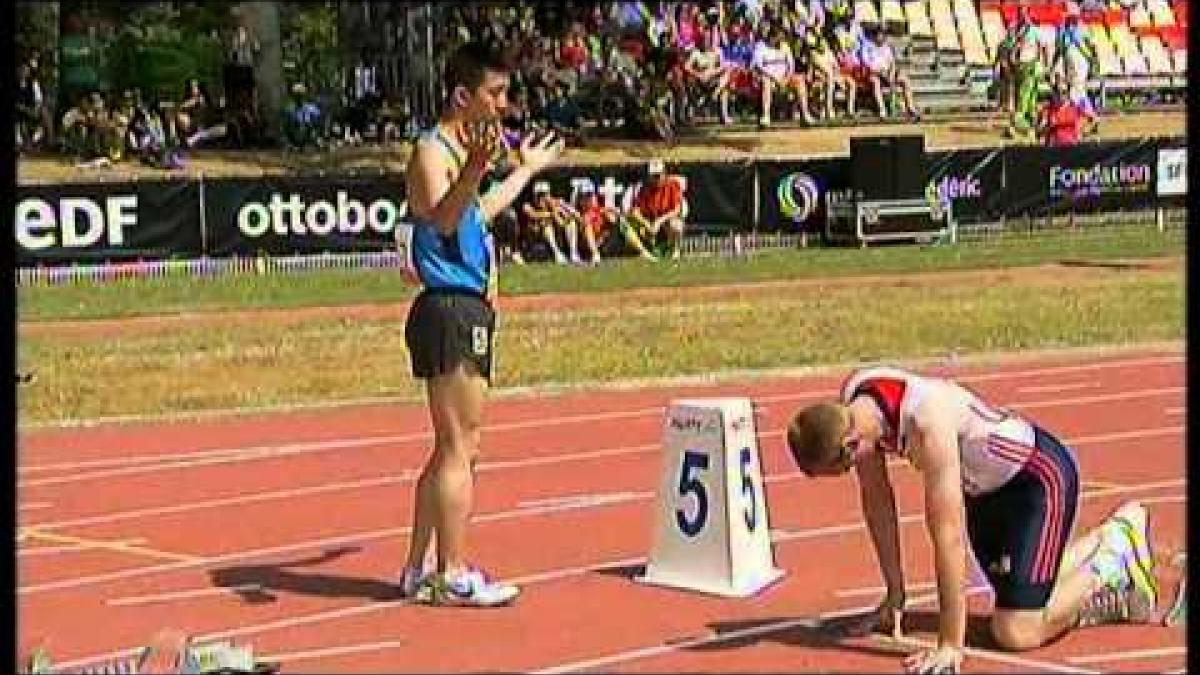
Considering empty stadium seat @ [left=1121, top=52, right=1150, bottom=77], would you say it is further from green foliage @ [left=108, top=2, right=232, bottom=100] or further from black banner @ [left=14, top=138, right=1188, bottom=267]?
green foliage @ [left=108, top=2, right=232, bottom=100]

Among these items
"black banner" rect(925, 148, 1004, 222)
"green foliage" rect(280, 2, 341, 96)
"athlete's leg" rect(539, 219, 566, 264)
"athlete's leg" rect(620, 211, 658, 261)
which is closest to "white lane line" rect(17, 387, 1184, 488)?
"athlete's leg" rect(539, 219, 566, 264)

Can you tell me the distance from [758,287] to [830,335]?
A: 16.6 feet

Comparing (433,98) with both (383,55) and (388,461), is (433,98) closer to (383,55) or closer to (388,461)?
(383,55)

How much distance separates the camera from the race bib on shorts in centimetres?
830

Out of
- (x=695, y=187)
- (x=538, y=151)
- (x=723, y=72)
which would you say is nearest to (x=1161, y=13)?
(x=695, y=187)

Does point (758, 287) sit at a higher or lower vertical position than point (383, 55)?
lower

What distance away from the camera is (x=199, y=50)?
1897 inches

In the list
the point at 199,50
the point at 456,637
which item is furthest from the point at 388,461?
the point at 199,50

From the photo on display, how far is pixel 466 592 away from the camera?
27.6ft

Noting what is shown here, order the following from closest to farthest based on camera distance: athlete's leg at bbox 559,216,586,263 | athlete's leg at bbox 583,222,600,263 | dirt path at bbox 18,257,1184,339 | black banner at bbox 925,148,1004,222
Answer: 1. dirt path at bbox 18,257,1184,339
2. athlete's leg at bbox 559,216,586,263
3. athlete's leg at bbox 583,222,600,263
4. black banner at bbox 925,148,1004,222

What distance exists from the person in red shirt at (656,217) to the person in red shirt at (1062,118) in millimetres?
7865

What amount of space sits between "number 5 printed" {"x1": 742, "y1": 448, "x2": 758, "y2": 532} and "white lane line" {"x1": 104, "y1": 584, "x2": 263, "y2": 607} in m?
1.97

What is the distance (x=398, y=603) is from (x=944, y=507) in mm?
2405

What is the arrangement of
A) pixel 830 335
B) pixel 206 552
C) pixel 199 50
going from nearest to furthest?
pixel 206 552 < pixel 830 335 < pixel 199 50
